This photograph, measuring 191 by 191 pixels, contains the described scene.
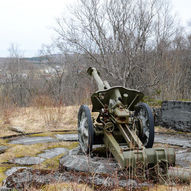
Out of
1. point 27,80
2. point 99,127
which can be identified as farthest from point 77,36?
point 27,80

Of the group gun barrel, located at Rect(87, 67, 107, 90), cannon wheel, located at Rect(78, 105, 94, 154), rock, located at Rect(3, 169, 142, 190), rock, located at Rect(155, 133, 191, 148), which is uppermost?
gun barrel, located at Rect(87, 67, 107, 90)

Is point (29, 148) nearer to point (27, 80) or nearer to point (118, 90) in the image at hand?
point (118, 90)

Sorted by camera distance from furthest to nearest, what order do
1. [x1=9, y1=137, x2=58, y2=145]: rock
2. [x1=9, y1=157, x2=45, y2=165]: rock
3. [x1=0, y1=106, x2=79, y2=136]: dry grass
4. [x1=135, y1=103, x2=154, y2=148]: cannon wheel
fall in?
[x1=0, y1=106, x2=79, y2=136]: dry grass < [x1=9, y1=137, x2=58, y2=145]: rock < [x1=9, y1=157, x2=45, y2=165]: rock < [x1=135, y1=103, x2=154, y2=148]: cannon wheel

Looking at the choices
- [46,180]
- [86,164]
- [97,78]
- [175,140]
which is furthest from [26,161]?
[175,140]

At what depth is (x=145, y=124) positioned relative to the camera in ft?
12.6

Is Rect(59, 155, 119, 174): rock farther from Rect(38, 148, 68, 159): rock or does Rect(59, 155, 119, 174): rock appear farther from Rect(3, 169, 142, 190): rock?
Rect(38, 148, 68, 159): rock

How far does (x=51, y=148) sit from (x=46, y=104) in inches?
156

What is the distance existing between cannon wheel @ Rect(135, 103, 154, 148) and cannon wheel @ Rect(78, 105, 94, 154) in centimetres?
80

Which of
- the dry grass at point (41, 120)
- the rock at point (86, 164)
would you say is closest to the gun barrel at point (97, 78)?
the rock at point (86, 164)

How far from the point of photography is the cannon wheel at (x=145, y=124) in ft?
12.1

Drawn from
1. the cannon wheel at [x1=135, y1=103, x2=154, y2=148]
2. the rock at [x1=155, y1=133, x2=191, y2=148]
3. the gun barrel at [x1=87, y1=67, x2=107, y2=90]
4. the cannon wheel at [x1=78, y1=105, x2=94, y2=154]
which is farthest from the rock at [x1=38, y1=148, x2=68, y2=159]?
the rock at [x1=155, y1=133, x2=191, y2=148]

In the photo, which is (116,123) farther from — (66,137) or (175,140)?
(66,137)

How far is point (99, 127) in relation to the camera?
3855mm

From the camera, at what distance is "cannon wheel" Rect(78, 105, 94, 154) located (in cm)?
355
